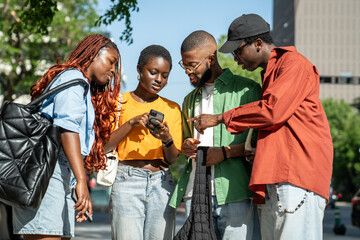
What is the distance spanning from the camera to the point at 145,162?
453 cm

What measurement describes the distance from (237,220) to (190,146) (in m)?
0.64

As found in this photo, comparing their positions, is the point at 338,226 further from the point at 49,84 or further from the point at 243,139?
the point at 49,84

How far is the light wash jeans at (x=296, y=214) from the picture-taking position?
3.54 m

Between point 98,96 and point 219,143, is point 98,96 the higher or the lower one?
the higher one

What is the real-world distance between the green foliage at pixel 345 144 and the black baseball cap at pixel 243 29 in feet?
222

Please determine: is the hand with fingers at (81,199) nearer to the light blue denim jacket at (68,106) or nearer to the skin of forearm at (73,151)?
the skin of forearm at (73,151)

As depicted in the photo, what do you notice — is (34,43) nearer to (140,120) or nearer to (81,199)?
(140,120)

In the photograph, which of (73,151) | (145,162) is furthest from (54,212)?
(145,162)

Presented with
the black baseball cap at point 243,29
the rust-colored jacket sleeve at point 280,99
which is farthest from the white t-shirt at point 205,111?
the rust-colored jacket sleeve at point 280,99

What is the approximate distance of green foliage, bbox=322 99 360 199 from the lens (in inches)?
2830

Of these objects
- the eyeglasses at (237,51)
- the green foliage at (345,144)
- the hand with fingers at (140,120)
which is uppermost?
the eyeglasses at (237,51)

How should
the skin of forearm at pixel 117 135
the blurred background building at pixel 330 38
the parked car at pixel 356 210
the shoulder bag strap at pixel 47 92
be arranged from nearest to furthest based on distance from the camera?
the shoulder bag strap at pixel 47 92
the skin of forearm at pixel 117 135
the parked car at pixel 356 210
the blurred background building at pixel 330 38

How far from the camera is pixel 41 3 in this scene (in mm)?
9234

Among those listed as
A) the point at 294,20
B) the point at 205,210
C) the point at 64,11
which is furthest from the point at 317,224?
→ the point at 294,20
